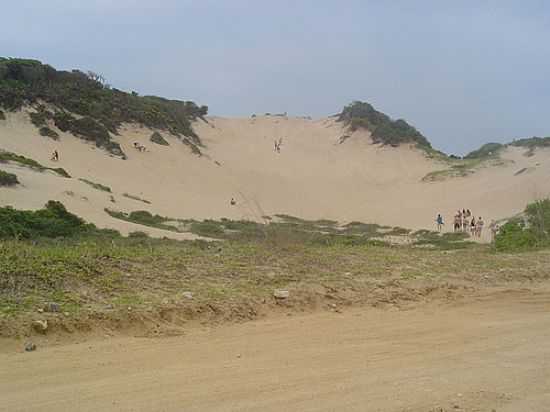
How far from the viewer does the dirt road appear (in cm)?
520

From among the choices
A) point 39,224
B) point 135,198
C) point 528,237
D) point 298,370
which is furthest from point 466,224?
point 298,370

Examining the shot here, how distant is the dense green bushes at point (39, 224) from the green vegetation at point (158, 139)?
2709 cm

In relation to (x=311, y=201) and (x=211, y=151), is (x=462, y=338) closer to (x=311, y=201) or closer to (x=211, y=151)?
(x=311, y=201)

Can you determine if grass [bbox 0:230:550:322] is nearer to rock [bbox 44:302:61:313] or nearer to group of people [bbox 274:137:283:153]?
rock [bbox 44:302:61:313]

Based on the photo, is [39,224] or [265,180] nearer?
[39,224]

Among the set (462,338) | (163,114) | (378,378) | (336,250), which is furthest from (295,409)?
(163,114)

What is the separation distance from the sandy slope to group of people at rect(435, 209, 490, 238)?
2251 mm

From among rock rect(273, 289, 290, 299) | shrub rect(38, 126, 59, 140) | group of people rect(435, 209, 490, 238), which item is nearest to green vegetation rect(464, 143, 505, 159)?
group of people rect(435, 209, 490, 238)

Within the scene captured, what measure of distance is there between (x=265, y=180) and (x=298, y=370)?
45.7m

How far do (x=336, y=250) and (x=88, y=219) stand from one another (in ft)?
41.3

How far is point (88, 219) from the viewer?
2375 centimetres

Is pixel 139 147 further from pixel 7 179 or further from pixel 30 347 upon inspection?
pixel 30 347

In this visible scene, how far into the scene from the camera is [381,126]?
2495 inches

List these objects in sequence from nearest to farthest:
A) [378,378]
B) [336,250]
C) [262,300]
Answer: [378,378] → [262,300] → [336,250]
